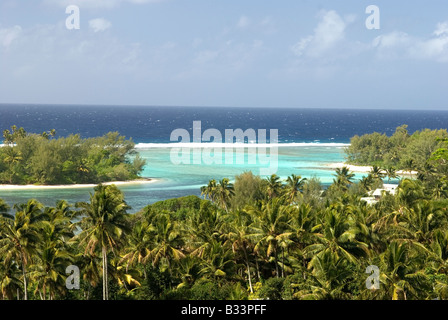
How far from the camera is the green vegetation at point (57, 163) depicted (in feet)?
370

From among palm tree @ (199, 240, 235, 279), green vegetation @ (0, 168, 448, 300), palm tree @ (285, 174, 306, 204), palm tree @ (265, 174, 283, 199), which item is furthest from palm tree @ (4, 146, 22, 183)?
palm tree @ (199, 240, 235, 279)

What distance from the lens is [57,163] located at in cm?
11400

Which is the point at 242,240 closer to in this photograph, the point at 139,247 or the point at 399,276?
the point at 139,247

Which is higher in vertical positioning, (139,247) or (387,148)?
(387,148)

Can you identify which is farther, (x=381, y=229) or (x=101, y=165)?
(x=101, y=165)

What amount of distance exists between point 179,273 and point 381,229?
18712mm

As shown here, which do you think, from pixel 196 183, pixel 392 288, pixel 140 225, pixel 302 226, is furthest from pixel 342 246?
pixel 196 183

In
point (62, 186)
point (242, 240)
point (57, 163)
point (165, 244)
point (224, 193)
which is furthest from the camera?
point (57, 163)

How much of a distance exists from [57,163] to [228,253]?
79.0 meters

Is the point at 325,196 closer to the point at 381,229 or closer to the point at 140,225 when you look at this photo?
the point at 381,229

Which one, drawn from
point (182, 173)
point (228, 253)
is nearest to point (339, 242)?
point (228, 253)

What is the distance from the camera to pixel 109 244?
3597 cm

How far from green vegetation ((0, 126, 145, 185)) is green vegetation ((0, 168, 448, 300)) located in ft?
220

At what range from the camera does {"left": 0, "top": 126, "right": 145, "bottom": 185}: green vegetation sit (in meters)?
113
